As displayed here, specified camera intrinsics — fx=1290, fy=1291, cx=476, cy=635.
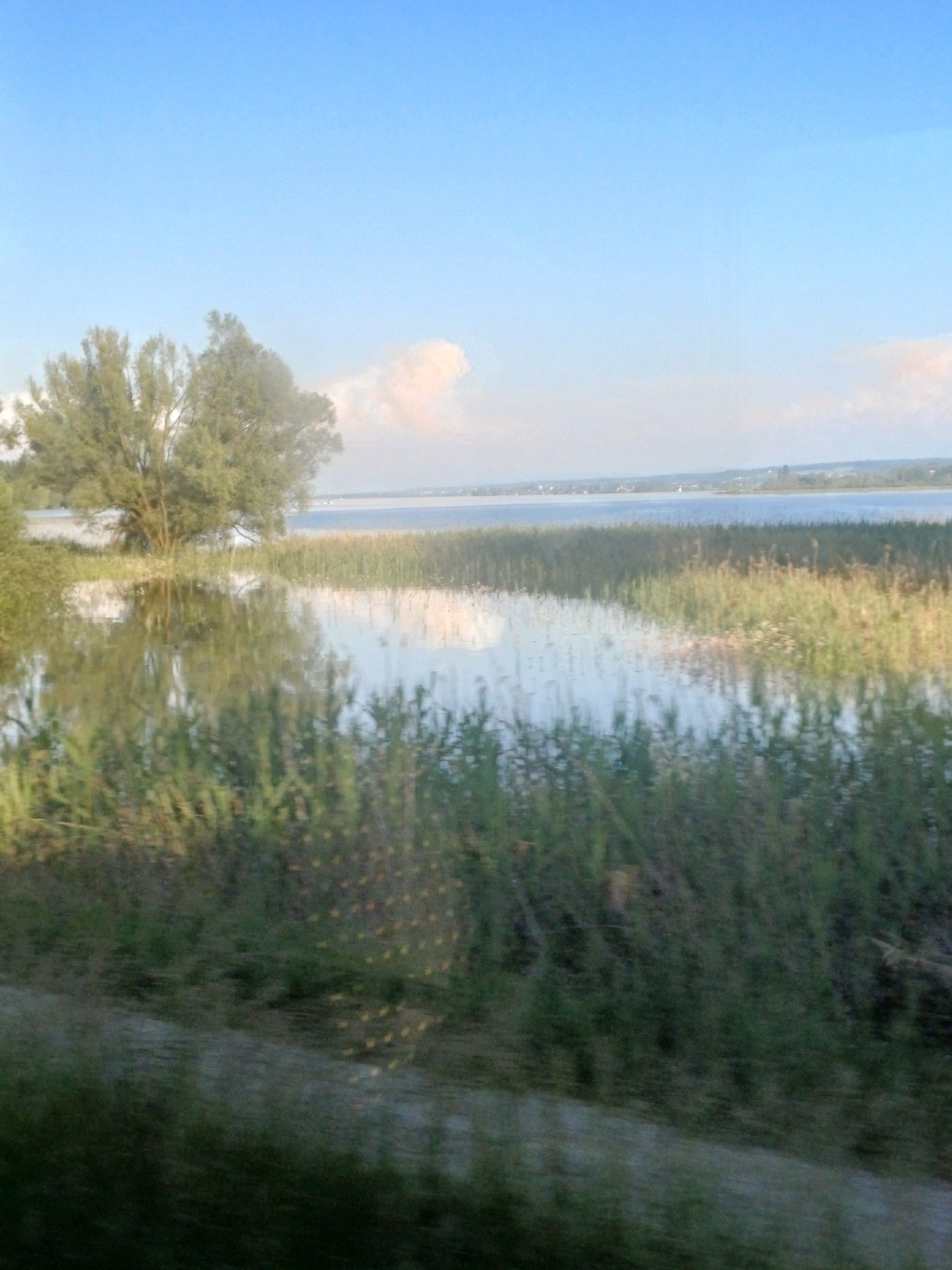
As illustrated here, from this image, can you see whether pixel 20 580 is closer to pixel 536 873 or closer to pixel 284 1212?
pixel 536 873

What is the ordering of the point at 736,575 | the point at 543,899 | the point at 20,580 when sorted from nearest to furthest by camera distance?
the point at 543,899 < the point at 20,580 < the point at 736,575

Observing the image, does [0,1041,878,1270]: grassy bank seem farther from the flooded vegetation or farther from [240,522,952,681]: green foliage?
[240,522,952,681]: green foliage

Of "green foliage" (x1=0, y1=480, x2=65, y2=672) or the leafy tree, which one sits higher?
the leafy tree

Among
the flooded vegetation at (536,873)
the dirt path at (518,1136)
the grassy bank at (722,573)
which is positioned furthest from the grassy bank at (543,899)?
the grassy bank at (722,573)

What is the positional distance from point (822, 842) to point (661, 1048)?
5.77 ft

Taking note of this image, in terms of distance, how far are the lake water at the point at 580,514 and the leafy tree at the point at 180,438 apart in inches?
50.0

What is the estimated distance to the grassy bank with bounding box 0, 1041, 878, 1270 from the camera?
3.17 meters

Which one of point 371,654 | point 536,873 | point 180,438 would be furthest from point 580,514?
point 536,873

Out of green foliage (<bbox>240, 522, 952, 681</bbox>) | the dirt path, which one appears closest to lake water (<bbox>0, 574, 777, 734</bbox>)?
green foliage (<bbox>240, 522, 952, 681</bbox>)

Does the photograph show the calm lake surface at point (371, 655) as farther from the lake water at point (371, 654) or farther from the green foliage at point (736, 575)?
the green foliage at point (736, 575)

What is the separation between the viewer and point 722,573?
18.8m

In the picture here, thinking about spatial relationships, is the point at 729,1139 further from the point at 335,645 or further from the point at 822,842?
the point at 335,645

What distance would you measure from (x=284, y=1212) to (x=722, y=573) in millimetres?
16108

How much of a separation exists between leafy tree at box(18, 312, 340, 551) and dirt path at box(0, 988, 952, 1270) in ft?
41.6
